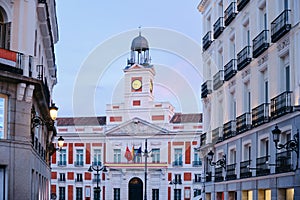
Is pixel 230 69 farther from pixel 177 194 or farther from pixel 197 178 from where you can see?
pixel 177 194

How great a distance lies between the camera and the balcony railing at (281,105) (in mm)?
19769

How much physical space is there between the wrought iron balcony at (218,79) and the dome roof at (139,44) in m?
45.5

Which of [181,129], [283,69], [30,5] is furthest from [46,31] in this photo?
[181,129]

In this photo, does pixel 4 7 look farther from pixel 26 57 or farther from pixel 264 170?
pixel 264 170

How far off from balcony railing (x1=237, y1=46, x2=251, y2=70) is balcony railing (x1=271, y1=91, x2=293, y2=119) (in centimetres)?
390

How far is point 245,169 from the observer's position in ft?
82.7

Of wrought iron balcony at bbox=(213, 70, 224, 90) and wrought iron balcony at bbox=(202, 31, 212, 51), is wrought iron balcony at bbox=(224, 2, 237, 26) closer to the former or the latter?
wrought iron balcony at bbox=(213, 70, 224, 90)

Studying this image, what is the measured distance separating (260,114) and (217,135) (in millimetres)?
7830

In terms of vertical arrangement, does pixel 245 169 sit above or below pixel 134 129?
below

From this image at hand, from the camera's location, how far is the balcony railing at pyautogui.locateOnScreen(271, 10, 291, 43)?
2002 centimetres

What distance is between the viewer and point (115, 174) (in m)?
76.1

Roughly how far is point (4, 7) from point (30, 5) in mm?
960

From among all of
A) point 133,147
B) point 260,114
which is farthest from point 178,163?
point 260,114

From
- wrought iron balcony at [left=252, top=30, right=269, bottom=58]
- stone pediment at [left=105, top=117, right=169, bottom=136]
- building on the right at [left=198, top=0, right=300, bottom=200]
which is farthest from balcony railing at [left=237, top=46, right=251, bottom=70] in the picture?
stone pediment at [left=105, top=117, right=169, bottom=136]
